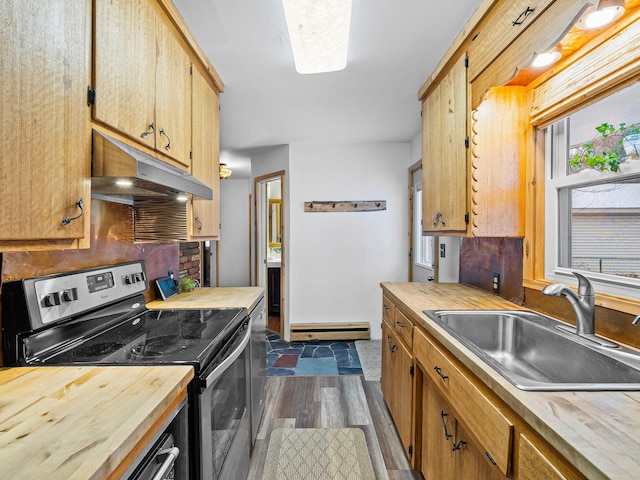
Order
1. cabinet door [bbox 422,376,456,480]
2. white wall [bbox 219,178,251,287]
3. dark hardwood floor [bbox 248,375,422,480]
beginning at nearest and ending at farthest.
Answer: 1. cabinet door [bbox 422,376,456,480]
2. dark hardwood floor [bbox 248,375,422,480]
3. white wall [bbox 219,178,251,287]

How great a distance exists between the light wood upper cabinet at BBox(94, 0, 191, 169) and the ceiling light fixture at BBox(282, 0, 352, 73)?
1.96ft

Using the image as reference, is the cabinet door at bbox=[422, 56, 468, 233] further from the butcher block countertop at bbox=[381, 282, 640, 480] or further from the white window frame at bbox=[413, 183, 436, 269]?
the white window frame at bbox=[413, 183, 436, 269]

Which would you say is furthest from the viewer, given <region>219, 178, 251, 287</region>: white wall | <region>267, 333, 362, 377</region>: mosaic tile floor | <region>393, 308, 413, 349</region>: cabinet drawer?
<region>219, 178, 251, 287</region>: white wall

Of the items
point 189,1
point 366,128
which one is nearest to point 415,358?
point 189,1

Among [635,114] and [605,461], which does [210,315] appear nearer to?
[605,461]

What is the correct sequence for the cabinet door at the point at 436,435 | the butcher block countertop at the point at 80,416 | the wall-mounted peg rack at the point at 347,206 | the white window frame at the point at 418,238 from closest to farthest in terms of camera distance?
the butcher block countertop at the point at 80,416 → the cabinet door at the point at 436,435 → the white window frame at the point at 418,238 → the wall-mounted peg rack at the point at 347,206

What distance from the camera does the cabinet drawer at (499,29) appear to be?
117 centimetres

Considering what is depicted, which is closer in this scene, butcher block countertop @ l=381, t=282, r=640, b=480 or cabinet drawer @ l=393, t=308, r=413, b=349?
butcher block countertop @ l=381, t=282, r=640, b=480

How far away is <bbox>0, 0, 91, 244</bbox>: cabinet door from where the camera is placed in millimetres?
710

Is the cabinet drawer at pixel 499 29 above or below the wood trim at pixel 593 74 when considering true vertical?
above

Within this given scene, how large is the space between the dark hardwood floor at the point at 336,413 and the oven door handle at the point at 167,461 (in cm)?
114

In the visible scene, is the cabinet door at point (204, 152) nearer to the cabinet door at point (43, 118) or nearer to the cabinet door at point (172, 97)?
the cabinet door at point (172, 97)

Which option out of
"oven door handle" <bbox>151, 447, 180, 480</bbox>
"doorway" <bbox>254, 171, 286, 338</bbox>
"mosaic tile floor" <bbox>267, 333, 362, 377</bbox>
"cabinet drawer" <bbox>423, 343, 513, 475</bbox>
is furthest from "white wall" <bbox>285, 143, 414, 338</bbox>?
"oven door handle" <bbox>151, 447, 180, 480</bbox>

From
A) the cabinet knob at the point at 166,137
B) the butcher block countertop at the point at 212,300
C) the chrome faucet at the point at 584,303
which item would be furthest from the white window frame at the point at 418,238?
the cabinet knob at the point at 166,137
